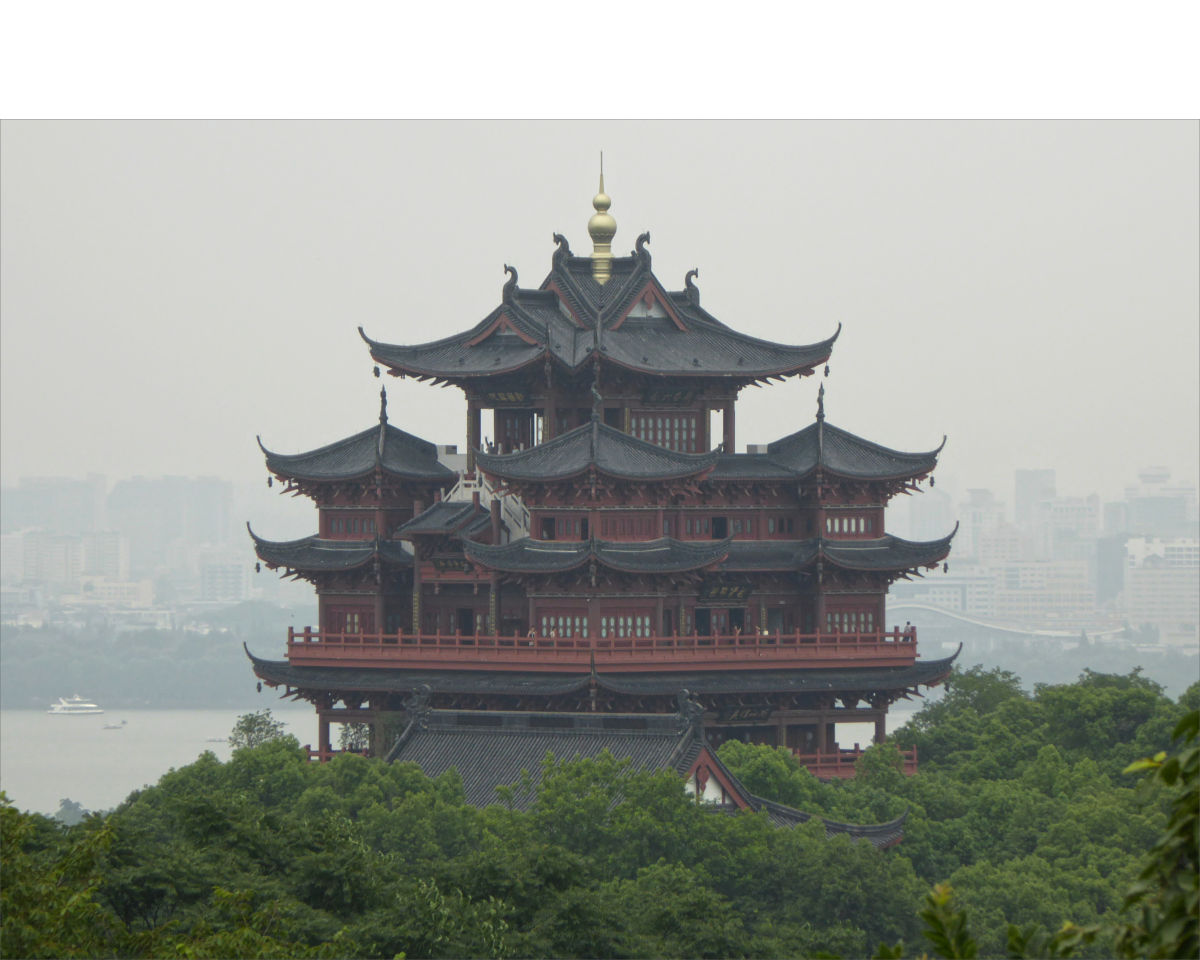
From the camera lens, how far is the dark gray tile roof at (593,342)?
48.9 meters

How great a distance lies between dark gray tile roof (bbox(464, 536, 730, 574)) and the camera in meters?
44.7

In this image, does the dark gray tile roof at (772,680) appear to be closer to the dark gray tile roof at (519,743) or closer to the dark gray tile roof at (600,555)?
the dark gray tile roof at (600,555)

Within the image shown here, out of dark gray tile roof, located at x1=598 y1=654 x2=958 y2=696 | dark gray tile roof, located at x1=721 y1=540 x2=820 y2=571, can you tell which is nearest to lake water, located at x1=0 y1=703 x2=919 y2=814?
dark gray tile roof, located at x1=721 y1=540 x2=820 y2=571

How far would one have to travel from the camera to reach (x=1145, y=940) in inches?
476

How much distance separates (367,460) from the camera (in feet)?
162

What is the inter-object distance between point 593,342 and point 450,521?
16.4 ft

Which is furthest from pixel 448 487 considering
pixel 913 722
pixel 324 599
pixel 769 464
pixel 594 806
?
pixel 594 806

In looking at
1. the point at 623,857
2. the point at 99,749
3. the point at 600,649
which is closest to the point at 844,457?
the point at 600,649

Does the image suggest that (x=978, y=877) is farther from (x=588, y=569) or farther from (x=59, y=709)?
(x=59, y=709)

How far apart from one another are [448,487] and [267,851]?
26075mm

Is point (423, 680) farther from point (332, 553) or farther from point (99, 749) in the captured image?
point (99, 749)

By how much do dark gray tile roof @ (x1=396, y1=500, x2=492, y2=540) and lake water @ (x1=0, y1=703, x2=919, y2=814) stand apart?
193ft

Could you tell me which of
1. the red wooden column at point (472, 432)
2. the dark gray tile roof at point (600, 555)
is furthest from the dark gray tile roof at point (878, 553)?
the red wooden column at point (472, 432)

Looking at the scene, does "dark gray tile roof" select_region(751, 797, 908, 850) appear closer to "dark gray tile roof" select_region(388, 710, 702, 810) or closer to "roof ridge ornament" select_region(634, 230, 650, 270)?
"dark gray tile roof" select_region(388, 710, 702, 810)
